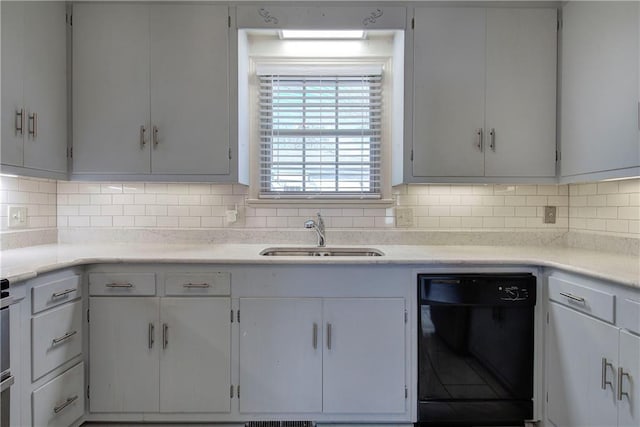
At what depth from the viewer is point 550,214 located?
7.62ft

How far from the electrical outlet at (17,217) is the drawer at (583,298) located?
3072 millimetres

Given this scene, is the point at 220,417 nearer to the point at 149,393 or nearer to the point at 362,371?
the point at 149,393

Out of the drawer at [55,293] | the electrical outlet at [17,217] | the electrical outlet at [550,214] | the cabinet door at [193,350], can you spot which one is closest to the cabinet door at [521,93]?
the electrical outlet at [550,214]

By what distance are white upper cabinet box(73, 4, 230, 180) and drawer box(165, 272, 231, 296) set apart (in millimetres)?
651

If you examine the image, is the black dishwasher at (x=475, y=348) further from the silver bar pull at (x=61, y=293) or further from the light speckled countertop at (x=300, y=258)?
the silver bar pull at (x=61, y=293)

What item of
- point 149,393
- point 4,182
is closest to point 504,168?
point 149,393

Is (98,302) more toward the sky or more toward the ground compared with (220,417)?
more toward the sky

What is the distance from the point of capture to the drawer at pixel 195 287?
1696mm

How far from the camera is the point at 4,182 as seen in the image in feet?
6.41

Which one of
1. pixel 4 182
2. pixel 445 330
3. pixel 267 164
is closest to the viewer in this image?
pixel 445 330

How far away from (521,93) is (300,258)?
1.68 metres

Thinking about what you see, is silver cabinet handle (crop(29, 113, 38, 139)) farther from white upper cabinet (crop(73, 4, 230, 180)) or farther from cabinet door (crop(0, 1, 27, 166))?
white upper cabinet (crop(73, 4, 230, 180))

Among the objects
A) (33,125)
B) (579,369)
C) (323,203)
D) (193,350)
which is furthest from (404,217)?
(33,125)

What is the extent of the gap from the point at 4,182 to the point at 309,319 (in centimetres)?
199
